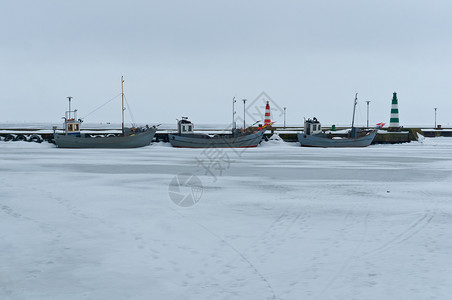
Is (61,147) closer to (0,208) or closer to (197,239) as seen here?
(0,208)

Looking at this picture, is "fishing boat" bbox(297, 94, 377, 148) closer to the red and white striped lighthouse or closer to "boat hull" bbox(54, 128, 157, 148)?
the red and white striped lighthouse

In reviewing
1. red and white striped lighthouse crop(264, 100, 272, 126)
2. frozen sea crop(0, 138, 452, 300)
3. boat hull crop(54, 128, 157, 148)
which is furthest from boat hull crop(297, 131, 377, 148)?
frozen sea crop(0, 138, 452, 300)

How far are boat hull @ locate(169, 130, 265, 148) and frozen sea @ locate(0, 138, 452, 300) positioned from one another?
93.0 ft

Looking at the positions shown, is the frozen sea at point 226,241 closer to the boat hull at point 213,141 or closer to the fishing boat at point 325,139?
the boat hull at point 213,141

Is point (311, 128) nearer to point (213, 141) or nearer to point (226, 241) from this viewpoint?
point (213, 141)

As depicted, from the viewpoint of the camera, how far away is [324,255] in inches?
316

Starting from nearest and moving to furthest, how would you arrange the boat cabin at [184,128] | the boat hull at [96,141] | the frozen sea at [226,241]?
the frozen sea at [226,241] → the boat hull at [96,141] → the boat cabin at [184,128]

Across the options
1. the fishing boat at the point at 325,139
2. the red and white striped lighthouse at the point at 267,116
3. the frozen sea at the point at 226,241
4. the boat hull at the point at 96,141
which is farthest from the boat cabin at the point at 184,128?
the frozen sea at the point at 226,241

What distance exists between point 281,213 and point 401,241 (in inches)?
137

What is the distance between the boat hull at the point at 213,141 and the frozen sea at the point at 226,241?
2836 cm

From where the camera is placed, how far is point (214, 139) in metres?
46.2

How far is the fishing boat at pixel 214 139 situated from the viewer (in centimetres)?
4566

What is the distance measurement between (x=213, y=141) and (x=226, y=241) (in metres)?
37.3

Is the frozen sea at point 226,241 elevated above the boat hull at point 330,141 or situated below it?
below
